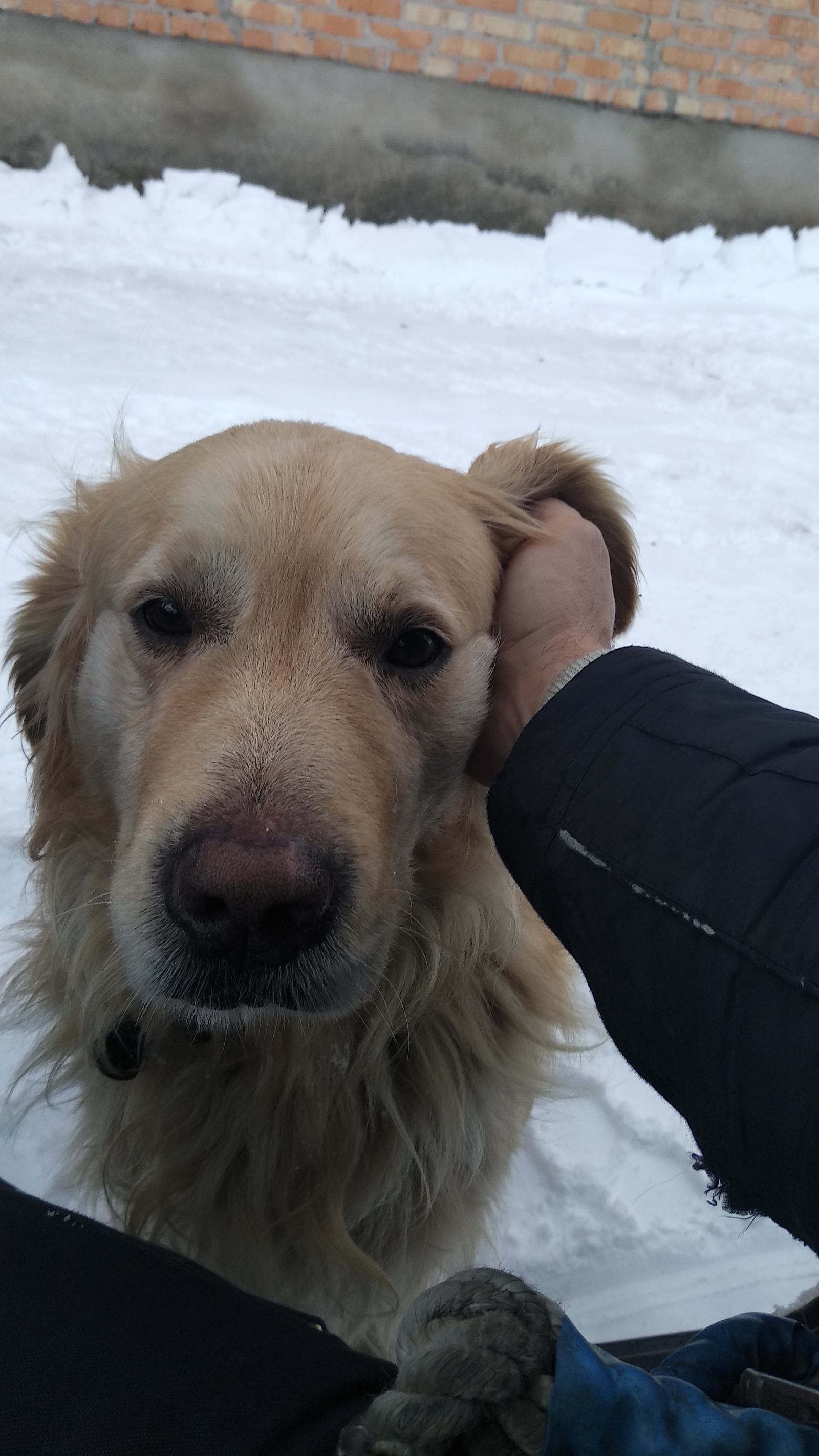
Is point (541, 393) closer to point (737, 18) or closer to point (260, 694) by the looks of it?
point (737, 18)

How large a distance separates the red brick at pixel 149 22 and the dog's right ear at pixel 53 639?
5712 millimetres

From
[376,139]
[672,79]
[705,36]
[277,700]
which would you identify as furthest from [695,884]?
[705,36]

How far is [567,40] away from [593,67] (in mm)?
252

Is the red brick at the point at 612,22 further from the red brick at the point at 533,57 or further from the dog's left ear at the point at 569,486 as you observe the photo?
the dog's left ear at the point at 569,486

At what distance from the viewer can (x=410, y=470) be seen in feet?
6.27

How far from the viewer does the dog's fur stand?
5.06 ft

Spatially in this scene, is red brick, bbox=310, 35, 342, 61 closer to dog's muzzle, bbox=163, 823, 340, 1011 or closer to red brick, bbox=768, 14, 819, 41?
red brick, bbox=768, 14, 819, 41

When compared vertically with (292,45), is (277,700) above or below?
below

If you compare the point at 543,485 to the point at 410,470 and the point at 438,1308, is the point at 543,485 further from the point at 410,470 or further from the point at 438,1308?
the point at 438,1308

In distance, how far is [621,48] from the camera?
6895mm

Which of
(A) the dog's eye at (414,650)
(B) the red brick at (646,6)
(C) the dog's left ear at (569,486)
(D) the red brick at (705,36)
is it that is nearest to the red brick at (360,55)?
(B) the red brick at (646,6)

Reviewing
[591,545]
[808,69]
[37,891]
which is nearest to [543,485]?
[591,545]

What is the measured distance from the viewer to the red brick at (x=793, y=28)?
273 inches

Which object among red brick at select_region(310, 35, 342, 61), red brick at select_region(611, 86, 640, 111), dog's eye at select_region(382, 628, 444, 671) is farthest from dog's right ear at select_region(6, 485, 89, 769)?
red brick at select_region(611, 86, 640, 111)
